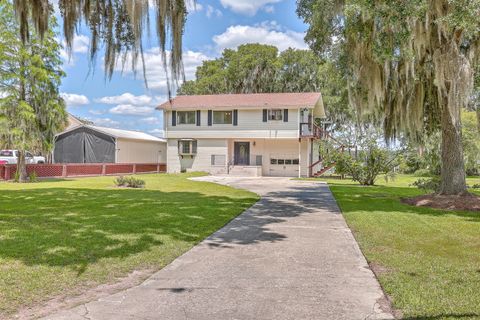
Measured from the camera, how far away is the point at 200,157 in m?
30.0

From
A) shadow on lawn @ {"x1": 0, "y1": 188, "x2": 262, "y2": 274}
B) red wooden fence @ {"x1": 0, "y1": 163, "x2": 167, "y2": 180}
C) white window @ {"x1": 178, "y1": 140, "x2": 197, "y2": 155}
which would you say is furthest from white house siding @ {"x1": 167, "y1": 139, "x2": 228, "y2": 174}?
shadow on lawn @ {"x1": 0, "y1": 188, "x2": 262, "y2": 274}

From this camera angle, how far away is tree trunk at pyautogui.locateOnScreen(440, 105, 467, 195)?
1119 cm

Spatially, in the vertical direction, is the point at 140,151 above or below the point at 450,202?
above

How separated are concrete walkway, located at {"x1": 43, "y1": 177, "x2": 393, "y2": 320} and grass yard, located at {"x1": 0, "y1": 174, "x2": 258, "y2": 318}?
0.44 m

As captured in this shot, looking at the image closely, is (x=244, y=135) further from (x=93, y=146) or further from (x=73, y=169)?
(x=93, y=146)

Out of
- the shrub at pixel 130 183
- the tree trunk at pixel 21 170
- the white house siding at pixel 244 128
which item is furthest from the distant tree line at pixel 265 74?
the shrub at pixel 130 183

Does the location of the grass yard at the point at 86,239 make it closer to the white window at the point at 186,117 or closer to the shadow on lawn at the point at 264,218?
the shadow on lawn at the point at 264,218

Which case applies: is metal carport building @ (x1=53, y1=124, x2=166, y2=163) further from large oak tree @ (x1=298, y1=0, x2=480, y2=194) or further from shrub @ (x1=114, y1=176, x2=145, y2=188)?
large oak tree @ (x1=298, y1=0, x2=480, y2=194)

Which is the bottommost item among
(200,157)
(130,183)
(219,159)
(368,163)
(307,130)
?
(130,183)

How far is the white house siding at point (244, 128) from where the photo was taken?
28188 mm

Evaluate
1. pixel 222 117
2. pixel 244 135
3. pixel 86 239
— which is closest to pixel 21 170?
pixel 222 117

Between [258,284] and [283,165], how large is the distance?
2537 cm

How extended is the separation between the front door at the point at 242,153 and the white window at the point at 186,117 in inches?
139

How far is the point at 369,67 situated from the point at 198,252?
8100 mm
